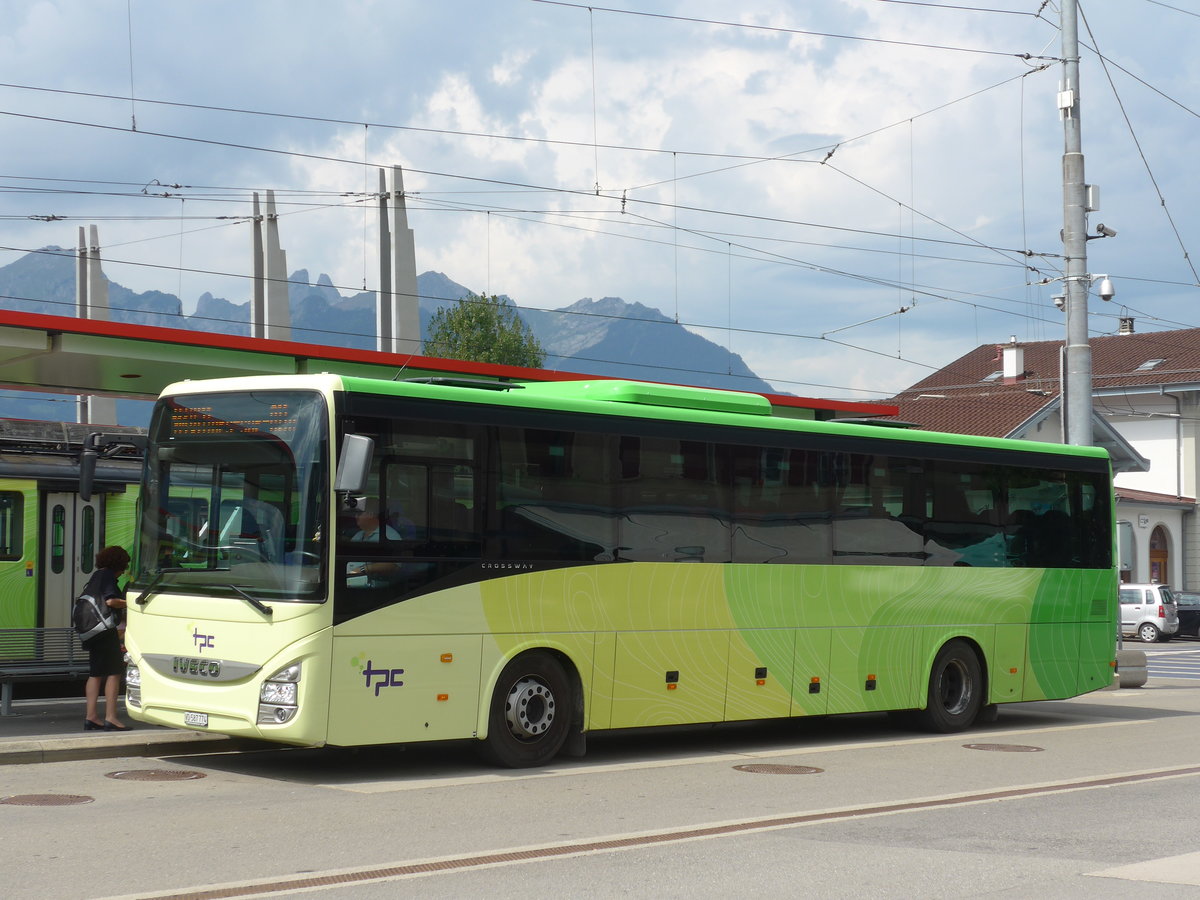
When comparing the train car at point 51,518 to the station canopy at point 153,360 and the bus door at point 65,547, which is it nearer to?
the bus door at point 65,547

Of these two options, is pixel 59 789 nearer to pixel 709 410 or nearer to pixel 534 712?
pixel 534 712

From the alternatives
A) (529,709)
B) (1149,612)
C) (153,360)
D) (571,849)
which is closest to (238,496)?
(529,709)

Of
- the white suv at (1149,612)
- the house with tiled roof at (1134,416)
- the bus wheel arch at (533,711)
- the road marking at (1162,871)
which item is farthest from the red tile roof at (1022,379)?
the road marking at (1162,871)

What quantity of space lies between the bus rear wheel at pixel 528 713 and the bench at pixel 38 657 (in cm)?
536

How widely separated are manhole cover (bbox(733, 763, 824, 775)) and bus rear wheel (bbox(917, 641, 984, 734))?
3827mm

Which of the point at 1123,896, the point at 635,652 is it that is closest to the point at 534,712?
the point at 635,652

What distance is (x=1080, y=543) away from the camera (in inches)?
723

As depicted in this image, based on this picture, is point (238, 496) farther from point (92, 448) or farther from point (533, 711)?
point (533, 711)

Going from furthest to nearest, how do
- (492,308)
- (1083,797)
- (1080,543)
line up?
(492,308) → (1080,543) → (1083,797)

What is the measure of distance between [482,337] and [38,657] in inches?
2236

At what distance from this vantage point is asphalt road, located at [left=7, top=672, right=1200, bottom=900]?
7.78 meters

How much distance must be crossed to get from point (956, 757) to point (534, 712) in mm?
4317

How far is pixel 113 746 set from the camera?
1253 cm

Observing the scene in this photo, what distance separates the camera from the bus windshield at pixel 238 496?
11305 millimetres
